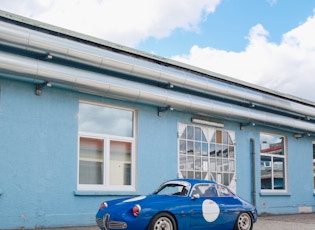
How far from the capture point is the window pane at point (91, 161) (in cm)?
1155

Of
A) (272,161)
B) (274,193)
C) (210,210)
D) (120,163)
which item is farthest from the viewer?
(272,161)

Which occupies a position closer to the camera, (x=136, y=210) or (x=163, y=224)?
(x=136, y=210)

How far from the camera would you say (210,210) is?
9586 millimetres

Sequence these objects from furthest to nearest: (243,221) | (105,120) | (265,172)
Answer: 1. (265,172)
2. (105,120)
3. (243,221)

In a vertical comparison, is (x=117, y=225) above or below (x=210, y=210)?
below

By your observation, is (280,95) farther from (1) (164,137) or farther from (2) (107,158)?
(2) (107,158)

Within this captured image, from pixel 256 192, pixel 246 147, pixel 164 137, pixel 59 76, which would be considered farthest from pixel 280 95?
pixel 59 76

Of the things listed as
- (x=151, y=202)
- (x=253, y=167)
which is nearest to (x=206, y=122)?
(x=253, y=167)

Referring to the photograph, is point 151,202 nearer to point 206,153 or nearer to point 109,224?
point 109,224

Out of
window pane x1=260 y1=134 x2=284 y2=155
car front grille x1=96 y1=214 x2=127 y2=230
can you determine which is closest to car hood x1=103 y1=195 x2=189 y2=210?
car front grille x1=96 y1=214 x2=127 y2=230

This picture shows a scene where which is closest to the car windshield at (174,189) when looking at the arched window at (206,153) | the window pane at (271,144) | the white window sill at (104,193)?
the white window sill at (104,193)

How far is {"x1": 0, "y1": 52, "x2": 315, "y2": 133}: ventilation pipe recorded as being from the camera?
9.89 m

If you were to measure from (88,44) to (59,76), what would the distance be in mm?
1658

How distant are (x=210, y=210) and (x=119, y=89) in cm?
394
